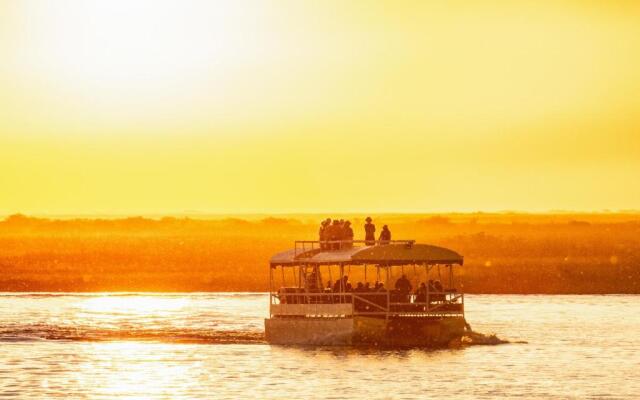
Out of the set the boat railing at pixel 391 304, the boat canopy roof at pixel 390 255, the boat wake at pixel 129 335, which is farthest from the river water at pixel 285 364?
the boat canopy roof at pixel 390 255

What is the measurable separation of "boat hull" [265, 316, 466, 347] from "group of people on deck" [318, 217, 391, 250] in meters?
3.98

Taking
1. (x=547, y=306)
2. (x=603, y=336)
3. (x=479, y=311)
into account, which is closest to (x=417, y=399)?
(x=603, y=336)

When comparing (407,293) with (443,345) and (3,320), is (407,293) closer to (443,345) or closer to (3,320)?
(443,345)

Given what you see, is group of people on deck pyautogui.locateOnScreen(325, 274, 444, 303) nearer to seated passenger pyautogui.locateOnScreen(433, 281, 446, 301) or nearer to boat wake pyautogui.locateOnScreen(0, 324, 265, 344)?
seated passenger pyautogui.locateOnScreen(433, 281, 446, 301)

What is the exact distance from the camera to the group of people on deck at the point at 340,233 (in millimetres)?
76394

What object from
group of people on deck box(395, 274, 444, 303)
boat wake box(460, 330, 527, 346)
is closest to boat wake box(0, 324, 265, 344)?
boat wake box(460, 330, 527, 346)

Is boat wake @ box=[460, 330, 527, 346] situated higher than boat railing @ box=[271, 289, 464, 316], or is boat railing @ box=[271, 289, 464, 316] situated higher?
boat railing @ box=[271, 289, 464, 316]

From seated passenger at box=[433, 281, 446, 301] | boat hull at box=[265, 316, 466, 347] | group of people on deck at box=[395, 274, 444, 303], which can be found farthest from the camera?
seated passenger at box=[433, 281, 446, 301]

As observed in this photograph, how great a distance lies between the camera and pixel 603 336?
101812mm

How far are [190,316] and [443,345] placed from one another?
2294 inches

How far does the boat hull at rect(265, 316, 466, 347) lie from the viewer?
73.4 m

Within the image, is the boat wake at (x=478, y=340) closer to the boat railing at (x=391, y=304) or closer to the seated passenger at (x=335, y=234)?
the boat railing at (x=391, y=304)

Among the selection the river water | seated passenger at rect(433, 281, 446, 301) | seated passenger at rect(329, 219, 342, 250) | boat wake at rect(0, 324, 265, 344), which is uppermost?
seated passenger at rect(329, 219, 342, 250)

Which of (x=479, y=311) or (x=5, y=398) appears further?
(x=479, y=311)
